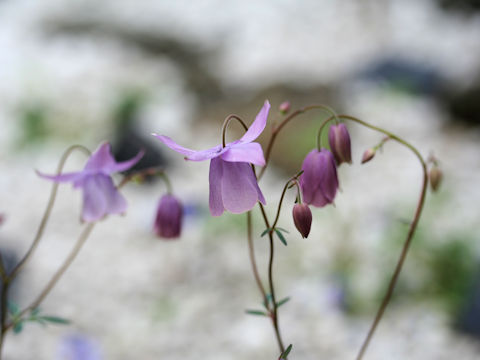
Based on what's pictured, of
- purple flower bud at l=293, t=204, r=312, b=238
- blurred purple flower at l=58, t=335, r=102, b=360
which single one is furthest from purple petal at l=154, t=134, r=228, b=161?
blurred purple flower at l=58, t=335, r=102, b=360

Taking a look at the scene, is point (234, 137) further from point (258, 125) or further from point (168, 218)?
point (258, 125)

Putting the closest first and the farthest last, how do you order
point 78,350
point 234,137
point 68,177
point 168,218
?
1. point 68,177
2. point 168,218
3. point 78,350
4. point 234,137

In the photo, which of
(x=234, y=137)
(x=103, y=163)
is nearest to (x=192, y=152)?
(x=103, y=163)

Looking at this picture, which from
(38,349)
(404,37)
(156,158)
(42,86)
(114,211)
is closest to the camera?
(114,211)

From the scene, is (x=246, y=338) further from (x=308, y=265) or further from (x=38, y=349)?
(x=38, y=349)

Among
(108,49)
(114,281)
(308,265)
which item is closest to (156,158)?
(114,281)

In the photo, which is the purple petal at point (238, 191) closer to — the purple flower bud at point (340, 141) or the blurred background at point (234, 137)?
the purple flower bud at point (340, 141)

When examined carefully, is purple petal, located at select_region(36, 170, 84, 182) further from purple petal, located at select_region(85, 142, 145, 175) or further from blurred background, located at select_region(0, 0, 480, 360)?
blurred background, located at select_region(0, 0, 480, 360)

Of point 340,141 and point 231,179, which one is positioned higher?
point 340,141
